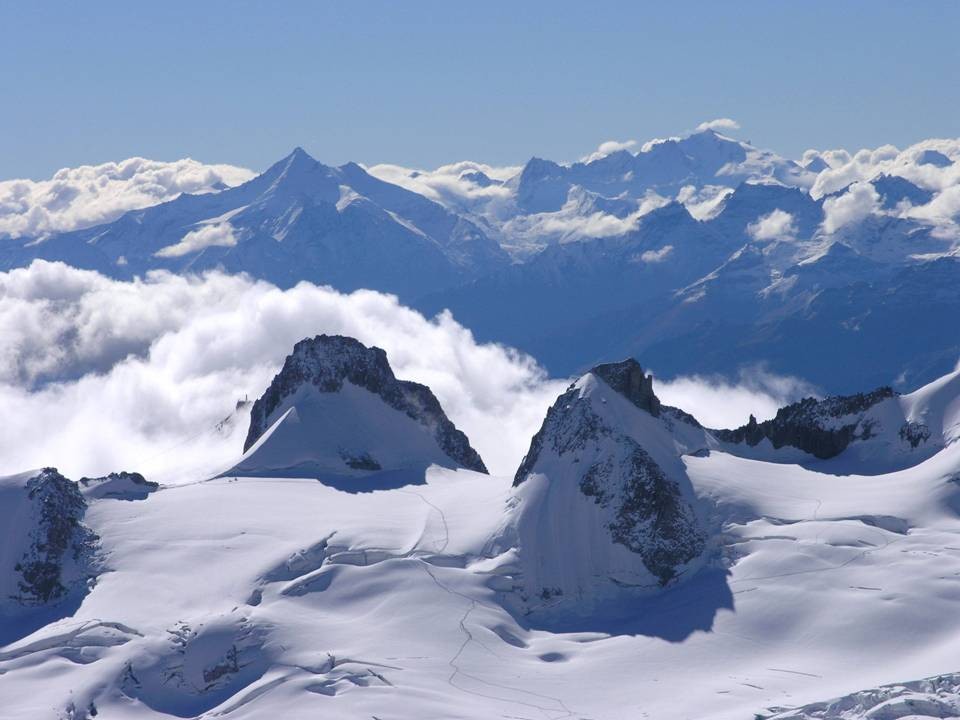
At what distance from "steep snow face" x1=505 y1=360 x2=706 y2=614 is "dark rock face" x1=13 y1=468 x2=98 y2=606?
49.4 meters

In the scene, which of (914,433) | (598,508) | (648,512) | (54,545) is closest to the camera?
(648,512)

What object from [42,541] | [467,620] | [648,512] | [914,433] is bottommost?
[467,620]

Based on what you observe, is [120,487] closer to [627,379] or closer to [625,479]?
[625,479]

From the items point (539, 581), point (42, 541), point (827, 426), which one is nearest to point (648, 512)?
point (539, 581)

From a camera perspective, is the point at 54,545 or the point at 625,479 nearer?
the point at 54,545

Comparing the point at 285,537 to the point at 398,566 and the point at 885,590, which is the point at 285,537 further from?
the point at 885,590

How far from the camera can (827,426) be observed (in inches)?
7741

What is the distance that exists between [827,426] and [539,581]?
59126 mm

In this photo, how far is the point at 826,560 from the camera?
15188cm

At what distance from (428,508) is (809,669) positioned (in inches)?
2293

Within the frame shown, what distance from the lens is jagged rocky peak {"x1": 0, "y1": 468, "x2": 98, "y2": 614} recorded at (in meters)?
161

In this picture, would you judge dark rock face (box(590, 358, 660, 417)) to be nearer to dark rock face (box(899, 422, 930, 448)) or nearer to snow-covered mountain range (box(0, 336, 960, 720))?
snow-covered mountain range (box(0, 336, 960, 720))

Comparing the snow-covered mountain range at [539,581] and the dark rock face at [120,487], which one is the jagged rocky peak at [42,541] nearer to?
the snow-covered mountain range at [539,581]

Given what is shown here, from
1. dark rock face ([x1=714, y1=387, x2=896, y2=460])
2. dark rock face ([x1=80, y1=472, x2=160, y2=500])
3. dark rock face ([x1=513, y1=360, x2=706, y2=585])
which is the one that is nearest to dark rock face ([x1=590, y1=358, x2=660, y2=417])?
dark rock face ([x1=513, y1=360, x2=706, y2=585])
